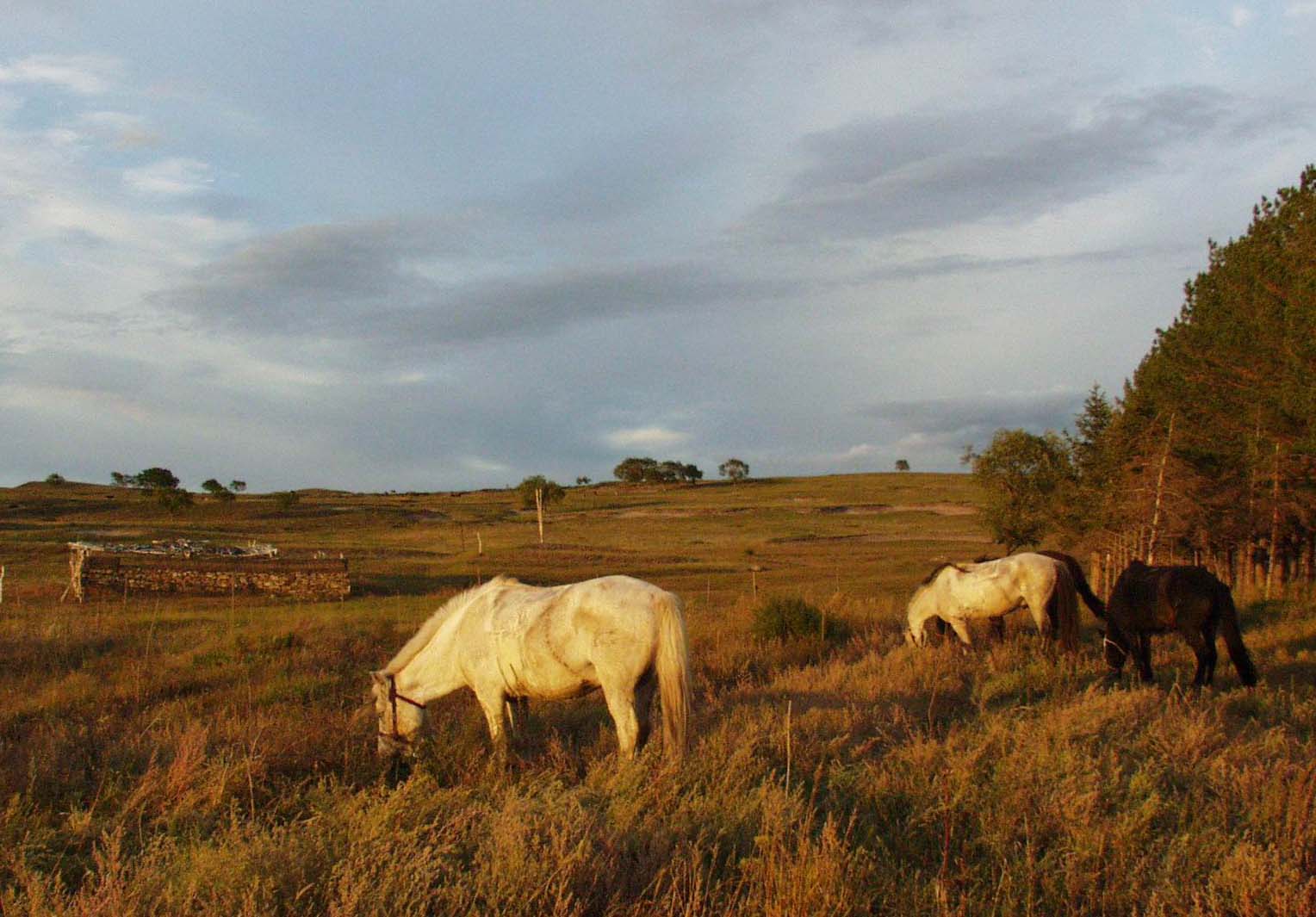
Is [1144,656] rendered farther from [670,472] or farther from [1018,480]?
[670,472]

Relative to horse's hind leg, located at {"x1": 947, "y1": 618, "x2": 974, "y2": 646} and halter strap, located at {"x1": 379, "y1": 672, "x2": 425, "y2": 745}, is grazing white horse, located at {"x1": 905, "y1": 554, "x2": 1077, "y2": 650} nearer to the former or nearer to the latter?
horse's hind leg, located at {"x1": 947, "y1": 618, "x2": 974, "y2": 646}

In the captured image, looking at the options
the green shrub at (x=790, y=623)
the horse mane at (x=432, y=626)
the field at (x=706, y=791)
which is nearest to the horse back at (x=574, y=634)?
the horse mane at (x=432, y=626)

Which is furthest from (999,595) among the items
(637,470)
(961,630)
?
(637,470)

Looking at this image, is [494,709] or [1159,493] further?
[1159,493]

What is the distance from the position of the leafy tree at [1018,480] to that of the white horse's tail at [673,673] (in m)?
35.0

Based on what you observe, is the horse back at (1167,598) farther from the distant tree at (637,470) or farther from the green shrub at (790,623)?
the distant tree at (637,470)

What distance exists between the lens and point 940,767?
5992 mm

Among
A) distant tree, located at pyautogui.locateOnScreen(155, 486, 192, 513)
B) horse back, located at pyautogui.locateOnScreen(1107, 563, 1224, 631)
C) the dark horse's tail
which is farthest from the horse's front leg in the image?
distant tree, located at pyautogui.locateOnScreen(155, 486, 192, 513)

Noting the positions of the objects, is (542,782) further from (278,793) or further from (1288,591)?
(1288,591)

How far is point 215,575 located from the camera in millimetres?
30875

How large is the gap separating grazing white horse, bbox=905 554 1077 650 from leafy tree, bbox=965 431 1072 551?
2647cm

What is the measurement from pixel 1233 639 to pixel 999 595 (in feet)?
11.7

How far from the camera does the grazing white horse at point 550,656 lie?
6668 mm

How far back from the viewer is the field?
3.98 metres
